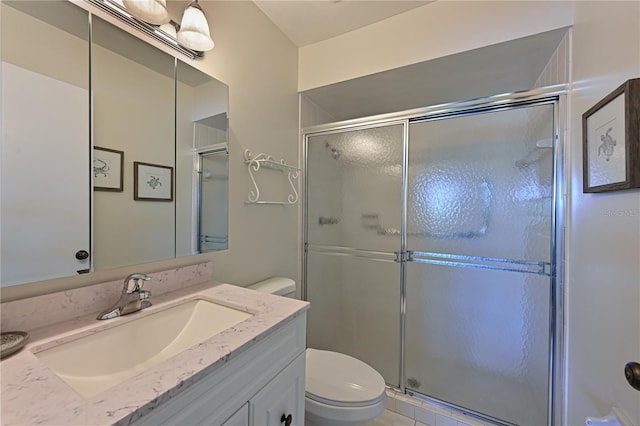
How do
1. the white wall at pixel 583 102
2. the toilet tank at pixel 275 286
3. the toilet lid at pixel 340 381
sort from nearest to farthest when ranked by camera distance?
the white wall at pixel 583 102 < the toilet lid at pixel 340 381 < the toilet tank at pixel 275 286

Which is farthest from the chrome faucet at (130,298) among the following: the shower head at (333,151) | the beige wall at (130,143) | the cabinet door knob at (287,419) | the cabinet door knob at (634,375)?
the shower head at (333,151)

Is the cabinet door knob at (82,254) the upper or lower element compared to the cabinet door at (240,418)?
upper

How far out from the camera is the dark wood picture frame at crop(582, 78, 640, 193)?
0.72m

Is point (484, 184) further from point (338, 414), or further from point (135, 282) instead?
point (135, 282)

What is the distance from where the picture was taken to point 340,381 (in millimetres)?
1293

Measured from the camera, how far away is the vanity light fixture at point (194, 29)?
1059 mm

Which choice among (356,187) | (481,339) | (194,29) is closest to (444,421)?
(481,339)

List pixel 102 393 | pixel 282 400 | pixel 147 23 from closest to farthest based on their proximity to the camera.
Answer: pixel 102 393, pixel 282 400, pixel 147 23

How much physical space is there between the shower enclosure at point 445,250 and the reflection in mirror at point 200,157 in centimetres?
83

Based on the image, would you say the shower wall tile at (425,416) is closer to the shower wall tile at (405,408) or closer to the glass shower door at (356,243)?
the shower wall tile at (405,408)

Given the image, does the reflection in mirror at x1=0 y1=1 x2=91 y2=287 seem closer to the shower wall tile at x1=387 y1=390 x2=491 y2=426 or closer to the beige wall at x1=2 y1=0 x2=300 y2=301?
the beige wall at x1=2 y1=0 x2=300 y2=301

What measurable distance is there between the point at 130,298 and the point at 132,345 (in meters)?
0.15

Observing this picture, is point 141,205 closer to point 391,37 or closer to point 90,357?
point 90,357

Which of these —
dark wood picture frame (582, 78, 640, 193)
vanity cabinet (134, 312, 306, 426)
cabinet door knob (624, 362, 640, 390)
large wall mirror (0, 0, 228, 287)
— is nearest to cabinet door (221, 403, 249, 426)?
vanity cabinet (134, 312, 306, 426)
